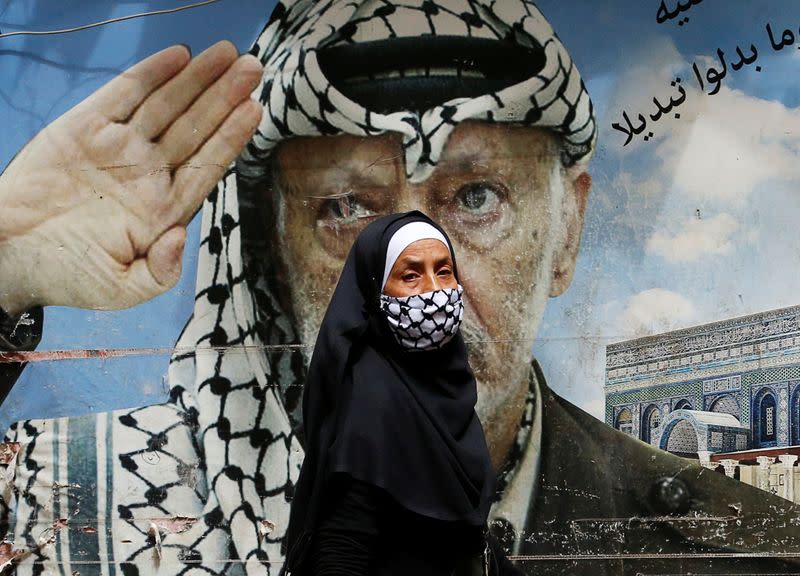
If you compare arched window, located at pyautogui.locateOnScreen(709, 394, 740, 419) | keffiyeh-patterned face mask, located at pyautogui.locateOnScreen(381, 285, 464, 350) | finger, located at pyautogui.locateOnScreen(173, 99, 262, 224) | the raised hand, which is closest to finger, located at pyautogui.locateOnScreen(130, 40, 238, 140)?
the raised hand

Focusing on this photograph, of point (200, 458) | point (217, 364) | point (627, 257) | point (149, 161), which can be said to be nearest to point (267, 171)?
point (149, 161)

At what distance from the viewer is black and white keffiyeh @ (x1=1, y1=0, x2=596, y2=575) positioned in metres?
4.13

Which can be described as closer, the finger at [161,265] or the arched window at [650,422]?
the arched window at [650,422]

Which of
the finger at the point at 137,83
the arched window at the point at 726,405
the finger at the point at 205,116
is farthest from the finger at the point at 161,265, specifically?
the arched window at the point at 726,405

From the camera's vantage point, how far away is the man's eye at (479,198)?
4.12 meters

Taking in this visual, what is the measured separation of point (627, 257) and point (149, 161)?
1815mm

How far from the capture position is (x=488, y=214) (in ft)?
13.6

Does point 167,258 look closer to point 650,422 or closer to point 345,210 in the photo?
point 345,210

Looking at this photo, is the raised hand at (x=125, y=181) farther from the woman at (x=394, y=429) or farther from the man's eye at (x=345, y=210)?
the woman at (x=394, y=429)

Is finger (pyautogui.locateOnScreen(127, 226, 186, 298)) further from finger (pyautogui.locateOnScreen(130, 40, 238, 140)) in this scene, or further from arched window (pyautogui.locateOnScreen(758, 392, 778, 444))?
arched window (pyautogui.locateOnScreen(758, 392, 778, 444))

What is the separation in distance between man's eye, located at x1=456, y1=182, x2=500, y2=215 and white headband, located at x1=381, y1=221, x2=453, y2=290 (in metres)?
1.50

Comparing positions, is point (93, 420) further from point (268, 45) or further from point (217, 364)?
point (268, 45)

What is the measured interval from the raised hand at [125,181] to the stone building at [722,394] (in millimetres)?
1666

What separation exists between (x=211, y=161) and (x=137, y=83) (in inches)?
16.2
